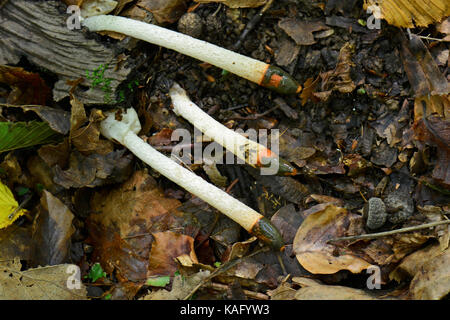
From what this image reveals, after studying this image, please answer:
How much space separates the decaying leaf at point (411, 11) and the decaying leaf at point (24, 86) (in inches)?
107

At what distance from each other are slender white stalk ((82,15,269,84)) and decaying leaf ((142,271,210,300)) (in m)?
1.59

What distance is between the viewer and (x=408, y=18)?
329 centimetres

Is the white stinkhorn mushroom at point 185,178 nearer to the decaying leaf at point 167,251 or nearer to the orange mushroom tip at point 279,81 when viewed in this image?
the decaying leaf at point 167,251

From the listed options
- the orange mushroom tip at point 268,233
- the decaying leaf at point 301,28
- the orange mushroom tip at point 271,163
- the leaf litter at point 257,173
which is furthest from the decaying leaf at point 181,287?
the decaying leaf at point 301,28

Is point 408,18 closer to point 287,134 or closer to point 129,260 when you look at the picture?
point 287,134

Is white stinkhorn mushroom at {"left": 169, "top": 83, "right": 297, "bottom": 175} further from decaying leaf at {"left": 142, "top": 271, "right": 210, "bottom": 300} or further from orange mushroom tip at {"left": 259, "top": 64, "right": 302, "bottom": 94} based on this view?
decaying leaf at {"left": 142, "top": 271, "right": 210, "bottom": 300}

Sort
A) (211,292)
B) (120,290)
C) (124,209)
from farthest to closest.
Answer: (124,209) < (120,290) < (211,292)

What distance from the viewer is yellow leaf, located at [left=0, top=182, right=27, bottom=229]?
11.4ft

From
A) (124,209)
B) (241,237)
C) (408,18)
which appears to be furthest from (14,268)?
(408,18)

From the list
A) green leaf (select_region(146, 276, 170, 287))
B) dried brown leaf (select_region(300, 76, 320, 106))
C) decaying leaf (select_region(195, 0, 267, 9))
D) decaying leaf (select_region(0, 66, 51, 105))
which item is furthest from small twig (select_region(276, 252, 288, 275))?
decaying leaf (select_region(0, 66, 51, 105))

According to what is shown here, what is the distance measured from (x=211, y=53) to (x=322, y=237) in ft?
5.51

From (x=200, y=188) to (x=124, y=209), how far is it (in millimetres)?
704

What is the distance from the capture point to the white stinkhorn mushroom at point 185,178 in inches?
130

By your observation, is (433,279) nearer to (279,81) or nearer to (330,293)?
(330,293)
